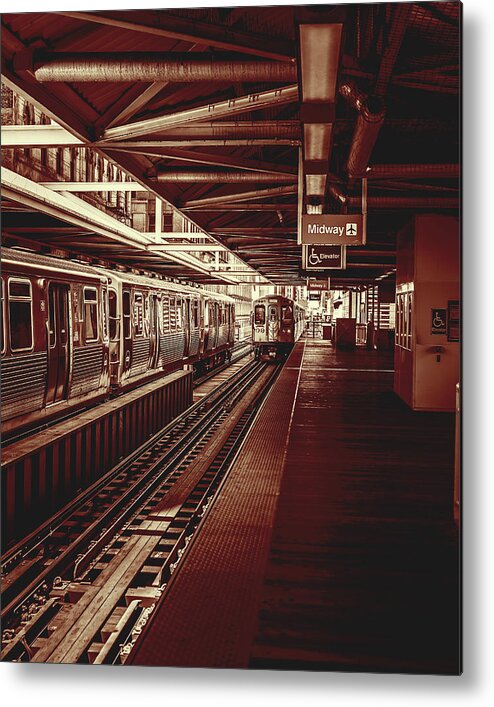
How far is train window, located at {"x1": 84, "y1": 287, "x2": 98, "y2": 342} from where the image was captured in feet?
28.4

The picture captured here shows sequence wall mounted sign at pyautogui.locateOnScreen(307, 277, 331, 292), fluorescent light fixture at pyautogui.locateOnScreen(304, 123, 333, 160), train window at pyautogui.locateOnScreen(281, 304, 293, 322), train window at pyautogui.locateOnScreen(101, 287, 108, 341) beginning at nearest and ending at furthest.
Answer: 1. fluorescent light fixture at pyautogui.locateOnScreen(304, 123, 333, 160)
2. train window at pyautogui.locateOnScreen(101, 287, 108, 341)
3. wall mounted sign at pyautogui.locateOnScreen(307, 277, 331, 292)
4. train window at pyautogui.locateOnScreen(281, 304, 293, 322)

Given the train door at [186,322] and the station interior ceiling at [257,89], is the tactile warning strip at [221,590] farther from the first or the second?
the train door at [186,322]

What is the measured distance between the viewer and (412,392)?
341 inches

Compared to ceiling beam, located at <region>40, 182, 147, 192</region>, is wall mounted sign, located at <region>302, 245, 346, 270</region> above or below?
below

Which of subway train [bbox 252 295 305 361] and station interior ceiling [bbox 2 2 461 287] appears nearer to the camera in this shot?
station interior ceiling [bbox 2 2 461 287]

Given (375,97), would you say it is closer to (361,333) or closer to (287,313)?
(287,313)

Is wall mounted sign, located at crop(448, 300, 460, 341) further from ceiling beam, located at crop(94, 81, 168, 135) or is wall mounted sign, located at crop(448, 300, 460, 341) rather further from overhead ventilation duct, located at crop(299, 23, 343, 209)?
ceiling beam, located at crop(94, 81, 168, 135)

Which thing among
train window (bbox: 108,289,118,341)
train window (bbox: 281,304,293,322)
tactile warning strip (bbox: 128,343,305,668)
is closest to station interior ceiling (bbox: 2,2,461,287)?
train window (bbox: 108,289,118,341)

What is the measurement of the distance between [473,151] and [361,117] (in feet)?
4.01

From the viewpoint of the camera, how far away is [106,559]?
621 cm

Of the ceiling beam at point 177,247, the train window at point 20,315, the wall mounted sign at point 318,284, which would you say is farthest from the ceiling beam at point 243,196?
the wall mounted sign at point 318,284

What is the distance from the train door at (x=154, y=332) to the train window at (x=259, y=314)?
1336 centimetres

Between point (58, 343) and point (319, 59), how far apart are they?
5.29 meters

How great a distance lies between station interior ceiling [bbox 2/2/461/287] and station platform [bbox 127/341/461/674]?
103 inches
